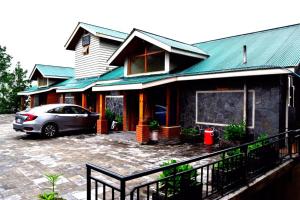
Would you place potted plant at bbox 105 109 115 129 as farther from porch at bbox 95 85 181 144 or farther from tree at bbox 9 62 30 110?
tree at bbox 9 62 30 110

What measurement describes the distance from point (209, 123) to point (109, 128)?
6.46 metres

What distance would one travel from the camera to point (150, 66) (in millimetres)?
12875

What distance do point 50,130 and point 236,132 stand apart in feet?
27.5

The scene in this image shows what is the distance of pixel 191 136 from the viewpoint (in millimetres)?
10352

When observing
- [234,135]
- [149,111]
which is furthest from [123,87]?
[234,135]

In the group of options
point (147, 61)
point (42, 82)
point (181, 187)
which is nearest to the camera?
point (181, 187)

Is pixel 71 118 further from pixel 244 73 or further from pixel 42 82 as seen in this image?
pixel 42 82

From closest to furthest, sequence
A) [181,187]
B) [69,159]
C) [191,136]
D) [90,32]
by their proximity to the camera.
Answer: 1. [181,187]
2. [69,159]
3. [191,136]
4. [90,32]

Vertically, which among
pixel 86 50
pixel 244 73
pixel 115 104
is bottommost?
pixel 115 104

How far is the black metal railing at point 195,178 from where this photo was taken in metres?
3.36

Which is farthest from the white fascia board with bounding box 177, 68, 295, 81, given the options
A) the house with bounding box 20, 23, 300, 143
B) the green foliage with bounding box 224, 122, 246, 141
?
the green foliage with bounding box 224, 122, 246, 141

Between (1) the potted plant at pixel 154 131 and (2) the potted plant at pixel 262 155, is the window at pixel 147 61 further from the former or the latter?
(2) the potted plant at pixel 262 155

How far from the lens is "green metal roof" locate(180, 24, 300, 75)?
8.68 metres

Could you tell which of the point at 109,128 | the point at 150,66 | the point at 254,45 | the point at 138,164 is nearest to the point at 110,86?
the point at 150,66
